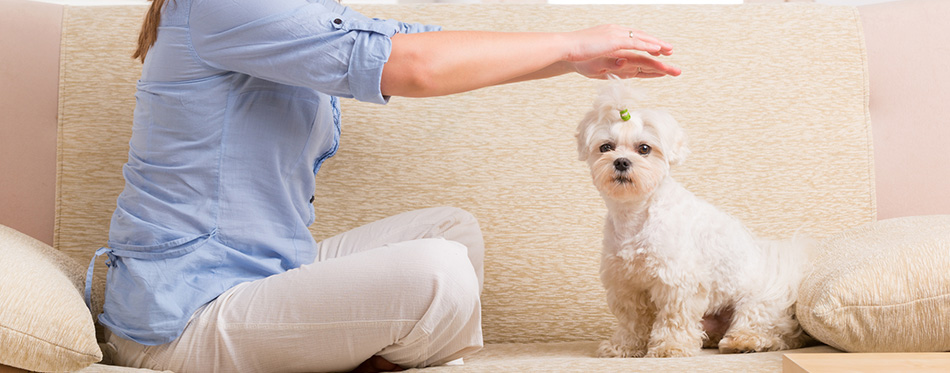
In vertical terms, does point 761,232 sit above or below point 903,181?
below

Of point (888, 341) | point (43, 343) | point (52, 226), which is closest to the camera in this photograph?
point (43, 343)

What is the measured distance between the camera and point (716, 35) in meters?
1.79

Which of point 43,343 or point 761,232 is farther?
point 761,232

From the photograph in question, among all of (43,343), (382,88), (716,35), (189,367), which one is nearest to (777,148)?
(716,35)

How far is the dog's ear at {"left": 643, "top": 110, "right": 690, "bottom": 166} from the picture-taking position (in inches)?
52.6

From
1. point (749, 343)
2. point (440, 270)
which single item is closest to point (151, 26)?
point (440, 270)

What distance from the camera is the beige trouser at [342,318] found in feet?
3.51

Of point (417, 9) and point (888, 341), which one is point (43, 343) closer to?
point (417, 9)

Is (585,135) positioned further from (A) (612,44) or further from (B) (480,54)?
(B) (480,54)

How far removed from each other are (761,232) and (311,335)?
1.16 metres

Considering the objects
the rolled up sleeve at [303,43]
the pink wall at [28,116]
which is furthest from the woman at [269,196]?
the pink wall at [28,116]

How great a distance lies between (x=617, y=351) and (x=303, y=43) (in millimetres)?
831

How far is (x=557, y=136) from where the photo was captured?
69.7 inches

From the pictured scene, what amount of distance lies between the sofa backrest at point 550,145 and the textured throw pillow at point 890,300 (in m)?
0.56
